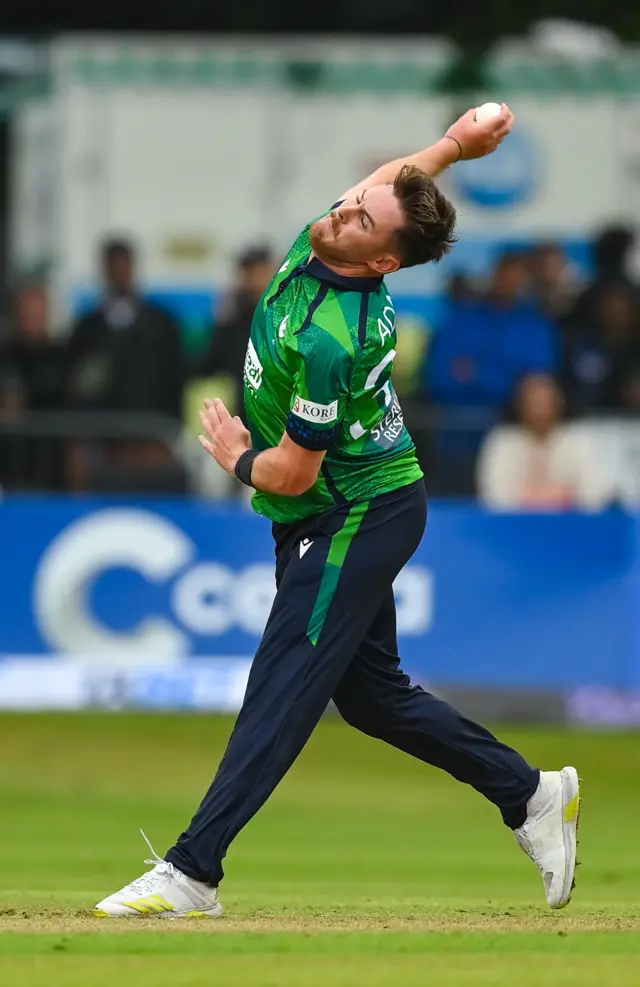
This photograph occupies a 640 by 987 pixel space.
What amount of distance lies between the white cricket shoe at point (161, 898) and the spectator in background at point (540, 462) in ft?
24.8

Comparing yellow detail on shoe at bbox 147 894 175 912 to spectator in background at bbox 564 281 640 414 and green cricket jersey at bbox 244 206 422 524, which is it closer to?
green cricket jersey at bbox 244 206 422 524

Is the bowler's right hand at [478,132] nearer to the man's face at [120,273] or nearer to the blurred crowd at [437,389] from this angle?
the blurred crowd at [437,389]

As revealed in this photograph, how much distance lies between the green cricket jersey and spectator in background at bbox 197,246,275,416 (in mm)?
7774

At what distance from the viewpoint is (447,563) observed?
13984 millimetres

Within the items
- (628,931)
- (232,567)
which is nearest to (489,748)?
(628,931)

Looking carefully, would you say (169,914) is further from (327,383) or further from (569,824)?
(327,383)

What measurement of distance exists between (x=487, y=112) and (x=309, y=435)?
1.62 m

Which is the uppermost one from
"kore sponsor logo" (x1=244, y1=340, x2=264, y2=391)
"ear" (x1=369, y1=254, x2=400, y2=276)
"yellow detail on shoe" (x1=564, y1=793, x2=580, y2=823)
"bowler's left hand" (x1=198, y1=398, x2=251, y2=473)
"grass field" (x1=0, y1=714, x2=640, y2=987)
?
"ear" (x1=369, y1=254, x2=400, y2=276)

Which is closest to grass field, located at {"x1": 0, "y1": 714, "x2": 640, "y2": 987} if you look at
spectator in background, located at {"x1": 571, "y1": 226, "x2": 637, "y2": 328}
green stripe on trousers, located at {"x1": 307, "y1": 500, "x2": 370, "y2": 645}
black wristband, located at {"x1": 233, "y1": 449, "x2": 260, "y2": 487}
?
green stripe on trousers, located at {"x1": 307, "y1": 500, "x2": 370, "y2": 645}

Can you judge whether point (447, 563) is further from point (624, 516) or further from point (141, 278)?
point (141, 278)

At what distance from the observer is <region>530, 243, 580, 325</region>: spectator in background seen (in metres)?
16.6

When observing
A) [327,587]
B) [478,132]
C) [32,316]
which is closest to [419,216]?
[478,132]

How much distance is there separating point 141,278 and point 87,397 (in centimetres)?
331

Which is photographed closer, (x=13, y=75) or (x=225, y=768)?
(x=225, y=768)
